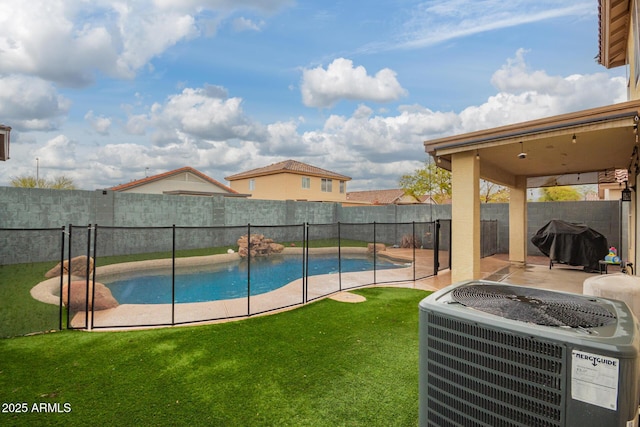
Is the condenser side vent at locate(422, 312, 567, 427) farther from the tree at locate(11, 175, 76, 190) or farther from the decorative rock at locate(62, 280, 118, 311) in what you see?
the tree at locate(11, 175, 76, 190)

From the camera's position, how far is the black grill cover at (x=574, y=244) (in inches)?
349

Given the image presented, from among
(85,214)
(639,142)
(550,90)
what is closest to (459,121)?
(550,90)

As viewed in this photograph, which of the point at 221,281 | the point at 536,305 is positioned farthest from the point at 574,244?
the point at 221,281

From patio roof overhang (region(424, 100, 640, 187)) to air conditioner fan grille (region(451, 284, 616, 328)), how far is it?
4269 mm

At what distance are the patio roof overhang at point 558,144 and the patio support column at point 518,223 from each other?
1.23 m

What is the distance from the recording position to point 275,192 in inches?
1084

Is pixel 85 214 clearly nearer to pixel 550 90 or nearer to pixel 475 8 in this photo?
pixel 475 8

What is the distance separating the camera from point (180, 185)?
24547 mm

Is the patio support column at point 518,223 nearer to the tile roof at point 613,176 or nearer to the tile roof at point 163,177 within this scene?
the tile roof at point 613,176

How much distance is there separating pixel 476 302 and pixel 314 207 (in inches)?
685

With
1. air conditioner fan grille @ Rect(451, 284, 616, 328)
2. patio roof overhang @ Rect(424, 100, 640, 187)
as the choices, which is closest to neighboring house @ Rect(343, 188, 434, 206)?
patio roof overhang @ Rect(424, 100, 640, 187)

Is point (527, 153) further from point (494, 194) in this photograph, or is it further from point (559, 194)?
point (559, 194)

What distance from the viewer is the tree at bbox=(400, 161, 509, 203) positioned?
25594 millimetres

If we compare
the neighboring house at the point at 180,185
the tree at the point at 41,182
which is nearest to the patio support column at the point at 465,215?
the neighboring house at the point at 180,185
